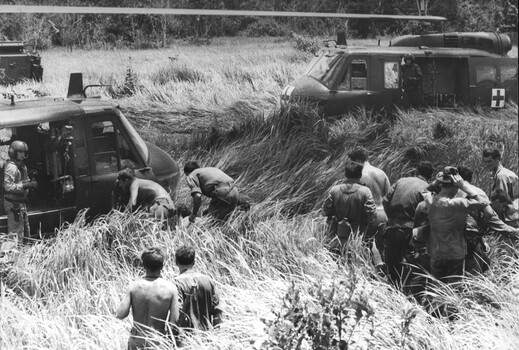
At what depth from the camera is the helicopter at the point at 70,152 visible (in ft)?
26.9

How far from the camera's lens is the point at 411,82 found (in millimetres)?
12758

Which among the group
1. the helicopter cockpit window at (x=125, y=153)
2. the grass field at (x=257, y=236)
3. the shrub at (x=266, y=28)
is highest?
the shrub at (x=266, y=28)

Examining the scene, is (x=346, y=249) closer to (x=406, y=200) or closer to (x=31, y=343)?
(x=406, y=200)

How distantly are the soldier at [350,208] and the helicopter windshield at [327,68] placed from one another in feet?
16.0

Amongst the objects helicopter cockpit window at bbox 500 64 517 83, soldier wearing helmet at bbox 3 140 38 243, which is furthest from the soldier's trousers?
helicopter cockpit window at bbox 500 64 517 83

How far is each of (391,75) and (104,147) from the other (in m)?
5.28

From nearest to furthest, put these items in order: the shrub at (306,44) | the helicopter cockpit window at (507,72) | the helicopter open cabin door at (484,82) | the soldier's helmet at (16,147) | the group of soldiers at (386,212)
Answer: the group of soldiers at (386,212), the soldier's helmet at (16,147), the shrub at (306,44), the helicopter open cabin door at (484,82), the helicopter cockpit window at (507,72)

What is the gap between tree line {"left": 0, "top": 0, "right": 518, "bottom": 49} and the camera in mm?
11438

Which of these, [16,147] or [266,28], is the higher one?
[266,28]

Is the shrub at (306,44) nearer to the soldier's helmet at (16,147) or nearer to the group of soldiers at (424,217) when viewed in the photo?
the group of soldiers at (424,217)

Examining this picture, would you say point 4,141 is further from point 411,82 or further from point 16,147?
point 411,82

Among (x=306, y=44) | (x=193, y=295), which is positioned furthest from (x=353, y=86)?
(x=193, y=295)

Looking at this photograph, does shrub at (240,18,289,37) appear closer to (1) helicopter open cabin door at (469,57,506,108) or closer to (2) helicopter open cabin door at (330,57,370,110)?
(2) helicopter open cabin door at (330,57,370,110)

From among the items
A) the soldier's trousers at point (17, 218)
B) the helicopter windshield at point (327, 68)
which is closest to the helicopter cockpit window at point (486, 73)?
the helicopter windshield at point (327, 68)
